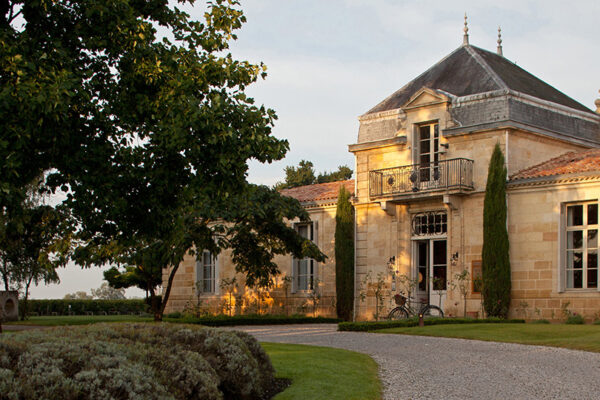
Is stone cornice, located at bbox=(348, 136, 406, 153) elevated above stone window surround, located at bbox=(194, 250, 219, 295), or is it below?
above

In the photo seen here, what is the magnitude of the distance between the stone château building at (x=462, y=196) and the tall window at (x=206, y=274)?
2774mm

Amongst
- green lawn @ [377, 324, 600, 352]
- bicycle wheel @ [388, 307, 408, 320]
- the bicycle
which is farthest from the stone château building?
green lawn @ [377, 324, 600, 352]

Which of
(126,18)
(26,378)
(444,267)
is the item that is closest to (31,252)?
(444,267)

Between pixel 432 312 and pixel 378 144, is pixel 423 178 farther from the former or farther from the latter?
pixel 432 312

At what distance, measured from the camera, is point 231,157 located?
10461 millimetres

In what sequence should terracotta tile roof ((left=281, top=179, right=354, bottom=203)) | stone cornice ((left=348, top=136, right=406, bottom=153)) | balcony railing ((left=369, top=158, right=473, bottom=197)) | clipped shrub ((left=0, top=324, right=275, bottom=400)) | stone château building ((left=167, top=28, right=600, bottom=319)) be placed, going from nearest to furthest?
clipped shrub ((left=0, top=324, right=275, bottom=400)) → stone château building ((left=167, top=28, right=600, bottom=319)) → balcony railing ((left=369, top=158, right=473, bottom=197)) → stone cornice ((left=348, top=136, right=406, bottom=153)) → terracotta tile roof ((left=281, top=179, right=354, bottom=203))

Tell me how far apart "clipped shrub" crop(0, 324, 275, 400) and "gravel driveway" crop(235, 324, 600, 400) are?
168 centimetres

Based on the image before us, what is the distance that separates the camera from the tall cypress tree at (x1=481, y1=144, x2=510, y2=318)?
21.0m

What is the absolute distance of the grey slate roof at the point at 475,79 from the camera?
2326 centimetres

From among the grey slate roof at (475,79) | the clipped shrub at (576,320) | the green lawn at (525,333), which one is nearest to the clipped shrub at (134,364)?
the green lawn at (525,333)

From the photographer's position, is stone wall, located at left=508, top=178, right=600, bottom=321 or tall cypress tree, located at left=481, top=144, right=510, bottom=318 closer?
stone wall, located at left=508, top=178, right=600, bottom=321

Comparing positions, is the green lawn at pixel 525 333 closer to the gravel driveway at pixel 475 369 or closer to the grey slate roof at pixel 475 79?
the gravel driveway at pixel 475 369

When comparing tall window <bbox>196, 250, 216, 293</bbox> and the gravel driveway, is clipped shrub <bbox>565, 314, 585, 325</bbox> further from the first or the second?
tall window <bbox>196, 250, 216, 293</bbox>

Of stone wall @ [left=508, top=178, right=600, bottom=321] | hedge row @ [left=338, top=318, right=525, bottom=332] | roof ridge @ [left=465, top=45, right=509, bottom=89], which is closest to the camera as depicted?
hedge row @ [left=338, top=318, right=525, bottom=332]
